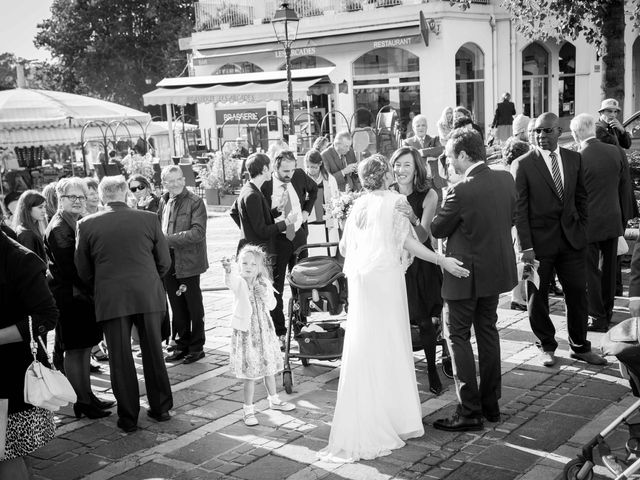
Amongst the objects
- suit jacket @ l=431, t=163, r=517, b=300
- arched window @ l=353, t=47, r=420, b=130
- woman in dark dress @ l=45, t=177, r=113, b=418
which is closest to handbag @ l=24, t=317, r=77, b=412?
woman in dark dress @ l=45, t=177, r=113, b=418

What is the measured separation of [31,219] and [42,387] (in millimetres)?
3068

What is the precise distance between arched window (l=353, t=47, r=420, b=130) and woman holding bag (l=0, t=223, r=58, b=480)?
24269mm

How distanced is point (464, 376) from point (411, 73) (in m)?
23.9

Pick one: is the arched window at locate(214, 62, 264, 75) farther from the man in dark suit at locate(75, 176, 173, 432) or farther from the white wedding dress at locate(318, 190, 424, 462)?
the white wedding dress at locate(318, 190, 424, 462)

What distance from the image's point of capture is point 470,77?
2875cm

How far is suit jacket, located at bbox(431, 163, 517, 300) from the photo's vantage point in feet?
18.5

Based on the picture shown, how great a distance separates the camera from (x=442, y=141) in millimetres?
10844

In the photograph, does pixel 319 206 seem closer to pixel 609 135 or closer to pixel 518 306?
pixel 518 306

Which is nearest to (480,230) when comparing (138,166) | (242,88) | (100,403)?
(100,403)

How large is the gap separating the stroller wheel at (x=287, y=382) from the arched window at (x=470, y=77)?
75.5 ft

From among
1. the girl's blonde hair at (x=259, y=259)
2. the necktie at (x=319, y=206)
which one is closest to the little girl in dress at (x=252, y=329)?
the girl's blonde hair at (x=259, y=259)

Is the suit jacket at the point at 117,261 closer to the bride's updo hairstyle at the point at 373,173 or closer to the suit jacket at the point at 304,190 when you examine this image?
the bride's updo hairstyle at the point at 373,173

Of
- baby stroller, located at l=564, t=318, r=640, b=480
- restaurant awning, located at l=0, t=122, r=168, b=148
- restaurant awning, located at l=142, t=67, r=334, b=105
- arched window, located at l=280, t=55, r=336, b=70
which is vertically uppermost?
arched window, located at l=280, t=55, r=336, b=70

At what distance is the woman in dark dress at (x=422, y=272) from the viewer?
6.63m
